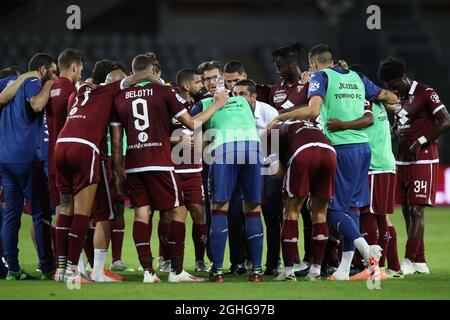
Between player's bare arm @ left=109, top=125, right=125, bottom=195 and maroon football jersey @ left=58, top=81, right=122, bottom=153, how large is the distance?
0.11 m

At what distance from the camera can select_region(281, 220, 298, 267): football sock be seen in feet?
A: 31.9

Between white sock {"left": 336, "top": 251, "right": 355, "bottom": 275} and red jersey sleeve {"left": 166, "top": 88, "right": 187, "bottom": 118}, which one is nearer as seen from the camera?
red jersey sleeve {"left": 166, "top": 88, "right": 187, "bottom": 118}

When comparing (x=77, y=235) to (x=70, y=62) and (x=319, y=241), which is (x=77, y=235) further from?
(x=319, y=241)

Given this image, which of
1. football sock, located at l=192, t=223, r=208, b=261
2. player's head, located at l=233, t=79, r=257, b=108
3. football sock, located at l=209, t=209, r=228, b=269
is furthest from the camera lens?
football sock, located at l=192, t=223, r=208, b=261

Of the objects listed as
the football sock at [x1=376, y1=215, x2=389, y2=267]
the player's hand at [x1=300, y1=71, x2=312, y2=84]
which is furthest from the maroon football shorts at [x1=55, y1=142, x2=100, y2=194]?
the football sock at [x1=376, y1=215, x2=389, y2=267]

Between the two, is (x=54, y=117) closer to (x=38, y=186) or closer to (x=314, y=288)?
(x=38, y=186)

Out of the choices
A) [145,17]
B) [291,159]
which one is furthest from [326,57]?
[145,17]

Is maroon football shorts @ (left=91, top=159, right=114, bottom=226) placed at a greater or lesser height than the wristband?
lesser

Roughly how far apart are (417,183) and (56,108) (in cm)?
425

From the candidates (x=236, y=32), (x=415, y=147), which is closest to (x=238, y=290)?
(x=415, y=147)

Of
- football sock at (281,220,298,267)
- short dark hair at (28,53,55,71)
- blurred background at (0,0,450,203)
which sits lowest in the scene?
football sock at (281,220,298,267)

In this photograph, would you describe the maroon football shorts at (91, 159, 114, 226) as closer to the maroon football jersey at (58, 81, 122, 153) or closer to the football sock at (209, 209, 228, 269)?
the maroon football jersey at (58, 81, 122, 153)

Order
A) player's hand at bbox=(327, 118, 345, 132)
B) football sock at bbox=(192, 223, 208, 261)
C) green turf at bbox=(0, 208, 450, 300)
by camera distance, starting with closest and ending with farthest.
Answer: green turf at bbox=(0, 208, 450, 300)
player's hand at bbox=(327, 118, 345, 132)
football sock at bbox=(192, 223, 208, 261)

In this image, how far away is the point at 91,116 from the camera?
30.7 ft
